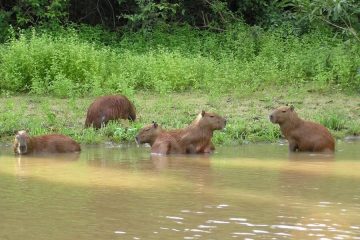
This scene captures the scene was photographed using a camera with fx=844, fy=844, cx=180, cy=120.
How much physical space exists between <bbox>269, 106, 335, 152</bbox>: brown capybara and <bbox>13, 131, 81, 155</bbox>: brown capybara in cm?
265

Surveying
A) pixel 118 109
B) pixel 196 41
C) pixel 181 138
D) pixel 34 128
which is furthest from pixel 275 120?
pixel 196 41

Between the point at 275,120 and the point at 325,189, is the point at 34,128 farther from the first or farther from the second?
the point at 325,189

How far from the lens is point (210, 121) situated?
10.9m

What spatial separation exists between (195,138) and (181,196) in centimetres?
366

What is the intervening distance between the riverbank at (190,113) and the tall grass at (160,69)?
0.35 meters

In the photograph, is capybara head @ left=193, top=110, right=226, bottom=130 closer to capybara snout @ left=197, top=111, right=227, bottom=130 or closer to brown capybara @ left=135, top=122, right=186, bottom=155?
capybara snout @ left=197, top=111, right=227, bottom=130

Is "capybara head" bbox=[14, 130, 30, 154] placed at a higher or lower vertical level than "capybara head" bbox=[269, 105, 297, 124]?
lower

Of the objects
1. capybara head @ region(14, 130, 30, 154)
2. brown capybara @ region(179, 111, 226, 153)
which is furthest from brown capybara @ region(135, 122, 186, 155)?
capybara head @ region(14, 130, 30, 154)

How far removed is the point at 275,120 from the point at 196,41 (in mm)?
8021

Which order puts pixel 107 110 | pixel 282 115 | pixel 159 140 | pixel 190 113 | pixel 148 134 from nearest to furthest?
pixel 159 140 → pixel 148 134 → pixel 282 115 → pixel 107 110 → pixel 190 113

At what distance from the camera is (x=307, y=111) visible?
1355 centimetres

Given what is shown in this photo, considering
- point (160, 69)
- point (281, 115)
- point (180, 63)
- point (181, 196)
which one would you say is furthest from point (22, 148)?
point (180, 63)

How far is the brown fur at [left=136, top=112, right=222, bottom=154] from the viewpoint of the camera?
1066 cm

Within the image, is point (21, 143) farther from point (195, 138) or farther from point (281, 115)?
point (281, 115)
